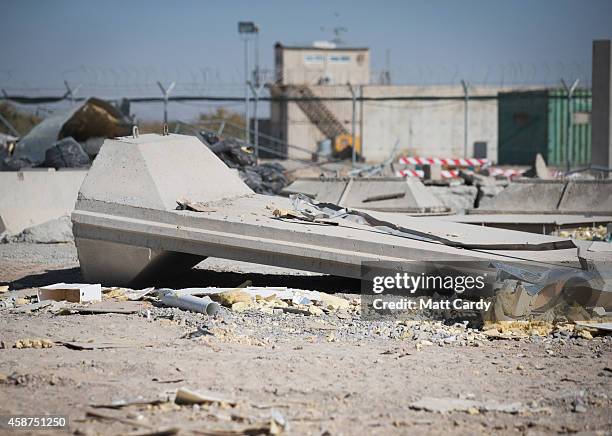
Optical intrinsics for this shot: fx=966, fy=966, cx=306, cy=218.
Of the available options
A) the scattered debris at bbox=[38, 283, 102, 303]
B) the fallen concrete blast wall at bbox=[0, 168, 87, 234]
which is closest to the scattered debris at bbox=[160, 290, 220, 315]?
the scattered debris at bbox=[38, 283, 102, 303]

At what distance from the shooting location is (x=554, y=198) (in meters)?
14.4

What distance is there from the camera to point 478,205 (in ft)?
53.1

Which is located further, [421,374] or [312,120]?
[312,120]

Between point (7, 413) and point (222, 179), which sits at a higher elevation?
point (222, 179)

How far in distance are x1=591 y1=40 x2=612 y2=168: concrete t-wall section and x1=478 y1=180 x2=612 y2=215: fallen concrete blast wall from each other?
4.73m

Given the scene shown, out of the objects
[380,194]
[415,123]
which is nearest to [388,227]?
[380,194]

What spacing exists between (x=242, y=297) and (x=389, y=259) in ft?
4.19

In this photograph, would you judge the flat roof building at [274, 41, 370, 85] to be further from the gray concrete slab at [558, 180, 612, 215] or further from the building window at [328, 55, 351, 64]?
the gray concrete slab at [558, 180, 612, 215]

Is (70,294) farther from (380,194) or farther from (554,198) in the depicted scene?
(554,198)

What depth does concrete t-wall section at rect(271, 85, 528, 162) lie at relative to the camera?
125 ft

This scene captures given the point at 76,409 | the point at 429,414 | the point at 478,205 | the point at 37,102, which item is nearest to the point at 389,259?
the point at 429,414

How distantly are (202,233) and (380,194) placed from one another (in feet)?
20.7

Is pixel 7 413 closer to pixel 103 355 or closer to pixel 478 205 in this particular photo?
pixel 103 355

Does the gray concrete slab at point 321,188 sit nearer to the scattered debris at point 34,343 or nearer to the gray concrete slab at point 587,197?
the gray concrete slab at point 587,197
